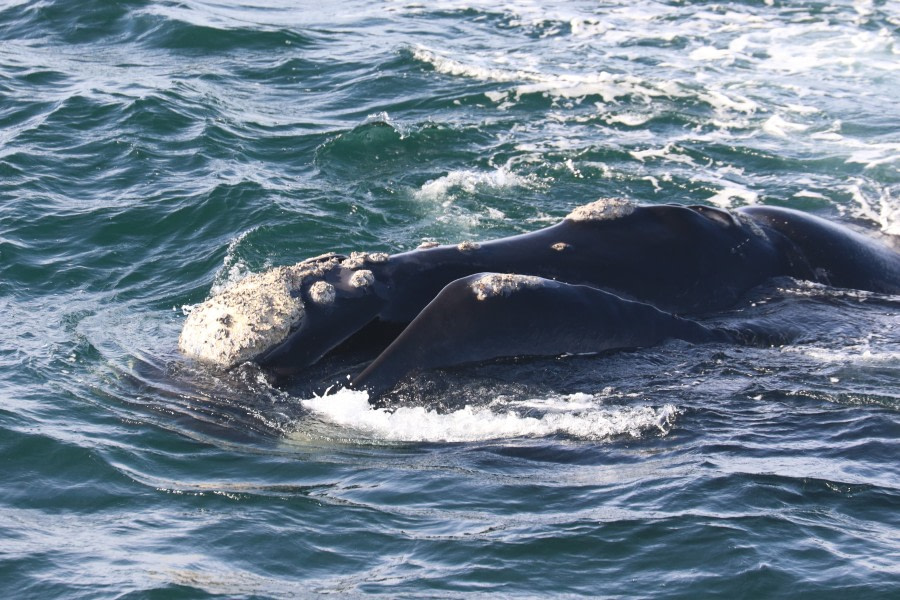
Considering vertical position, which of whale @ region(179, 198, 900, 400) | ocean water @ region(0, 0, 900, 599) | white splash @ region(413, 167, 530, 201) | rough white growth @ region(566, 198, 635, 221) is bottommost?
white splash @ region(413, 167, 530, 201)

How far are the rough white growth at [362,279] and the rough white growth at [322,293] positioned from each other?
0.18 m

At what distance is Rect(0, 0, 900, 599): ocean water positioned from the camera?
7.50 m

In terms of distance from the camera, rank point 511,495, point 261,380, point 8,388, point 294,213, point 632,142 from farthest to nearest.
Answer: point 632,142
point 294,213
point 8,388
point 261,380
point 511,495

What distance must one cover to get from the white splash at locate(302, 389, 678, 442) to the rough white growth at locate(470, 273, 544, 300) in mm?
825

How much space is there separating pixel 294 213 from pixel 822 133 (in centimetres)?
891

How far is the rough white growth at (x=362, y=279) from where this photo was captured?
31.5ft

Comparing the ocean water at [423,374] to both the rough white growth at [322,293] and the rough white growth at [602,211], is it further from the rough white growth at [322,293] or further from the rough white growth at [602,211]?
the rough white growth at [602,211]

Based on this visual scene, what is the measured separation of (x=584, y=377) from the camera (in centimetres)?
950

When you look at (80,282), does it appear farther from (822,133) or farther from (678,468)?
(822,133)

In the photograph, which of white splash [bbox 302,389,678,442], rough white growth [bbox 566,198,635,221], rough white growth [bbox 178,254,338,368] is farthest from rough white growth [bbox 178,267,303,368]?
rough white growth [bbox 566,198,635,221]

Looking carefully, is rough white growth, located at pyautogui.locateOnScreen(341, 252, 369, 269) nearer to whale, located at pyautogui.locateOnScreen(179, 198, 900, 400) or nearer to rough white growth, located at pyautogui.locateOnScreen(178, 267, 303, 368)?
whale, located at pyautogui.locateOnScreen(179, 198, 900, 400)

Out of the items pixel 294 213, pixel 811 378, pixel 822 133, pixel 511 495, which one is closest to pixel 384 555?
pixel 511 495

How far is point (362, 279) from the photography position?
962 centimetres

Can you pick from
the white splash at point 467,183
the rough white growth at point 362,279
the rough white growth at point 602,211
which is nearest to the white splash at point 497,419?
the rough white growth at point 362,279
